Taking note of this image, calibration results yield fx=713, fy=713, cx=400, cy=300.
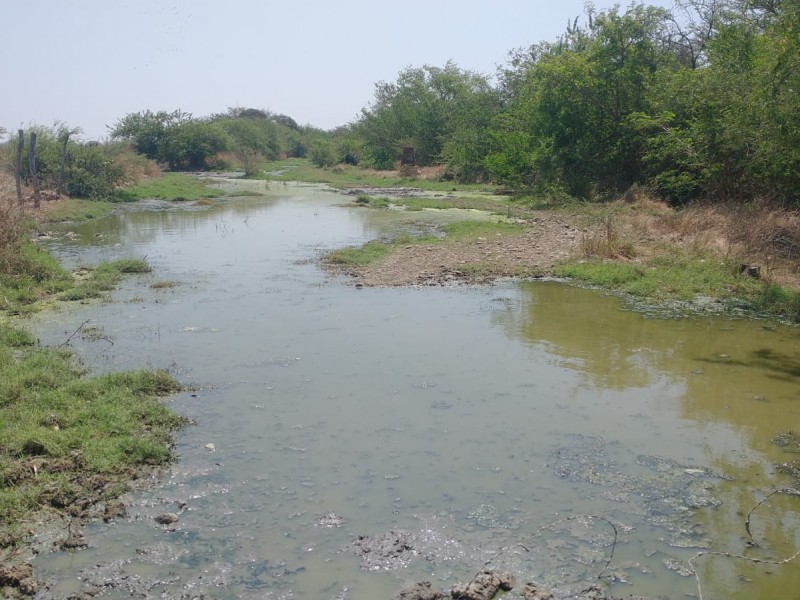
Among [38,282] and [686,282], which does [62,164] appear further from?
[686,282]

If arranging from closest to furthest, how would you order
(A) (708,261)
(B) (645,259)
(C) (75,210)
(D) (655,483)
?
1. (D) (655,483)
2. (A) (708,261)
3. (B) (645,259)
4. (C) (75,210)

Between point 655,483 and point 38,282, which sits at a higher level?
point 38,282

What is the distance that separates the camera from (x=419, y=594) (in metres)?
4.21

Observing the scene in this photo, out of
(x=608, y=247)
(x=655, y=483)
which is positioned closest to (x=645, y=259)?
(x=608, y=247)

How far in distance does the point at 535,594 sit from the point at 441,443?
217 cm

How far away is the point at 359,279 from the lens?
1294cm

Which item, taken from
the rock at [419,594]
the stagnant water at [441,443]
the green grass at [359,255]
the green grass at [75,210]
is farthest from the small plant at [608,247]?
the green grass at [75,210]

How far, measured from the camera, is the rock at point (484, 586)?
13.7ft

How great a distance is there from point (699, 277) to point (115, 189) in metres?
23.2

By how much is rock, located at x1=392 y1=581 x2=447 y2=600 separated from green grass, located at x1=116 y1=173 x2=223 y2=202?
2650 centimetres

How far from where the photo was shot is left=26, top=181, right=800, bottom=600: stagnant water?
4.51 meters

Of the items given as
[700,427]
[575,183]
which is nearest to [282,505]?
[700,427]

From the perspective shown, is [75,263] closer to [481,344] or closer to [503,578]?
[481,344]

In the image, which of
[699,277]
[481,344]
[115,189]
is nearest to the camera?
[481,344]
